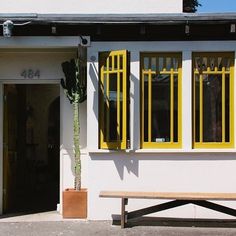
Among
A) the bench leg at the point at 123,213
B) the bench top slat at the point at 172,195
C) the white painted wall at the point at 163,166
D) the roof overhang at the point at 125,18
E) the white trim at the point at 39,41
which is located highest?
the roof overhang at the point at 125,18

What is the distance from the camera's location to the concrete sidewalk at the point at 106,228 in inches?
325

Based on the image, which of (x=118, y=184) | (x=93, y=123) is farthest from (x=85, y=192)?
(x=93, y=123)

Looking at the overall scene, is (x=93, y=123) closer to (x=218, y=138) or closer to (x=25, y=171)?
(x=218, y=138)

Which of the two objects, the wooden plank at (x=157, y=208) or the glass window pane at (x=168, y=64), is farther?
the glass window pane at (x=168, y=64)

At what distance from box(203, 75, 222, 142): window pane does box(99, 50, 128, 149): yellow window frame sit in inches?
53.7

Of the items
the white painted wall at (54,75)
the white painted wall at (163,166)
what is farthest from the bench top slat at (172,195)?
the white painted wall at (54,75)

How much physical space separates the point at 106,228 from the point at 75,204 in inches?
33.8

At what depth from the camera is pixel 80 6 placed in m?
10.5

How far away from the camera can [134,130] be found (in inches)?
357

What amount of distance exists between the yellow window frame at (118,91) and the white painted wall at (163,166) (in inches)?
4.8

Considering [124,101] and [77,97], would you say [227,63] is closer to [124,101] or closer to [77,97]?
[124,101]

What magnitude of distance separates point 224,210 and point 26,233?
303cm

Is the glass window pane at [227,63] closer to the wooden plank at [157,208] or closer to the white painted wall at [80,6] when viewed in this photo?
the white painted wall at [80,6]

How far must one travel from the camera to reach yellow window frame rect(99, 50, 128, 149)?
886 centimetres
